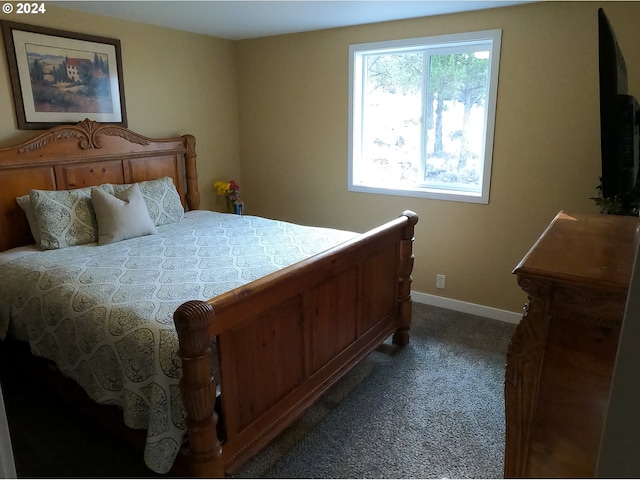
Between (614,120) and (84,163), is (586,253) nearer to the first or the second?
(614,120)

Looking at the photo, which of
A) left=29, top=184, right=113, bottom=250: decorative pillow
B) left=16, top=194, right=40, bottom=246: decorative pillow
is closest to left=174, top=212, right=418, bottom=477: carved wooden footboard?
left=29, top=184, right=113, bottom=250: decorative pillow

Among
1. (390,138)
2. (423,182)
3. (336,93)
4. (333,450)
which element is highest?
(336,93)

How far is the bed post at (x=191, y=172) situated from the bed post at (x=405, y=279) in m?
1.97

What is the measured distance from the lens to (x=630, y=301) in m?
0.61

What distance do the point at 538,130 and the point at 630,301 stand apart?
2.76 m

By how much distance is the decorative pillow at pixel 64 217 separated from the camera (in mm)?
2742

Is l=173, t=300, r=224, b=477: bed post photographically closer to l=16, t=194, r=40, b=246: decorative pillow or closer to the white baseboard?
l=16, t=194, r=40, b=246: decorative pillow

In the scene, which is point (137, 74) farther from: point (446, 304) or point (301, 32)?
point (446, 304)

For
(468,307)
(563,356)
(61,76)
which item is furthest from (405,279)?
(61,76)

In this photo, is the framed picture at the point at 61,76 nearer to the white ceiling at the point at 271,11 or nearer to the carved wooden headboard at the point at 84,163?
the carved wooden headboard at the point at 84,163

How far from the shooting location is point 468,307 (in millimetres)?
3537

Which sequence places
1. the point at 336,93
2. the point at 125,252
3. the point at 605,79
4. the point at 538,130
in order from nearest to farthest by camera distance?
1. the point at 605,79
2. the point at 125,252
3. the point at 538,130
4. the point at 336,93

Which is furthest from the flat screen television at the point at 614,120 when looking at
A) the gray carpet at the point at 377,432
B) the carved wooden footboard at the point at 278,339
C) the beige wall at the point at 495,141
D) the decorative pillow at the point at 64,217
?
the decorative pillow at the point at 64,217

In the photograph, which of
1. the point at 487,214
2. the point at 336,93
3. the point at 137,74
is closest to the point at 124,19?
the point at 137,74
